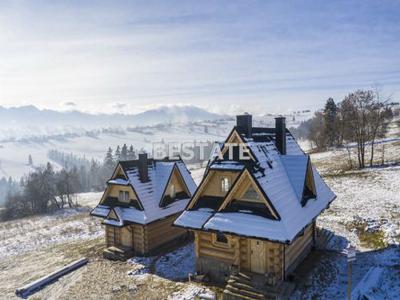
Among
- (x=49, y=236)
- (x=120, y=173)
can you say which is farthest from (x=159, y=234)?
(x=49, y=236)

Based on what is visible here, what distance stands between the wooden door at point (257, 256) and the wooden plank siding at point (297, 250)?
3.96ft

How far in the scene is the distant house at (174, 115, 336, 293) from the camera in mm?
15992

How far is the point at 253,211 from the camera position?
16672 mm

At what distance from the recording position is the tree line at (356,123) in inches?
1761

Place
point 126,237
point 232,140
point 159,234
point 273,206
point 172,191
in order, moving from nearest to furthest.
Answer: point 273,206, point 232,140, point 159,234, point 126,237, point 172,191

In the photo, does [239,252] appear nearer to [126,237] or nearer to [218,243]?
[218,243]

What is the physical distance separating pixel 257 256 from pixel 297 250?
2.95 meters

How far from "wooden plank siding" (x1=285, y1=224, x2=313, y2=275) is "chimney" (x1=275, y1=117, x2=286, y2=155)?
5.40 meters

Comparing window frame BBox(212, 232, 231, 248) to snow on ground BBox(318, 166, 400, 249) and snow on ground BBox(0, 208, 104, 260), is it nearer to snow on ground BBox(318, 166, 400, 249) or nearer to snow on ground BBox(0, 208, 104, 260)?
snow on ground BBox(318, 166, 400, 249)

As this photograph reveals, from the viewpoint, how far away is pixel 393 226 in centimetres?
2147

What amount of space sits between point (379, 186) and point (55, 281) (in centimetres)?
2897

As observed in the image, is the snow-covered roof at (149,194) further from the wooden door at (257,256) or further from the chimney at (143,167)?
the wooden door at (257,256)

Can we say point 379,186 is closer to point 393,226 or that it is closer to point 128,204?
point 393,226

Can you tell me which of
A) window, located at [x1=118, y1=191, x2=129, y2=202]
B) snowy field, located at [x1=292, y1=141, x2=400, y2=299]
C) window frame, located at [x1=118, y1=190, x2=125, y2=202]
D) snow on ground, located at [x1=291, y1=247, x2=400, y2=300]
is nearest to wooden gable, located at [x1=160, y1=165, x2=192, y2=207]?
window, located at [x1=118, y1=191, x2=129, y2=202]
